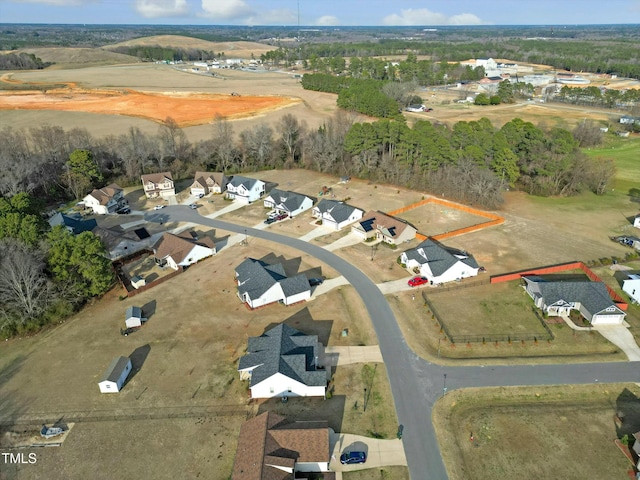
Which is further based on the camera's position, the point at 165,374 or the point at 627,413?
the point at 165,374

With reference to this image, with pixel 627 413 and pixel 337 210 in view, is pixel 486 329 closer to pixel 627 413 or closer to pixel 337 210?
pixel 627 413

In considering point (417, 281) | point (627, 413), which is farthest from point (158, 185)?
point (627, 413)

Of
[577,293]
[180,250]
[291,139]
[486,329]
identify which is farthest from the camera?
[291,139]

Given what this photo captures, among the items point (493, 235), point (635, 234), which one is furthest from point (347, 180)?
point (635, 234)

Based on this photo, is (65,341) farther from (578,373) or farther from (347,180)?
(347,180)

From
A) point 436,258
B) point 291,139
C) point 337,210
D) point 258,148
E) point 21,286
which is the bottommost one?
point 436,258

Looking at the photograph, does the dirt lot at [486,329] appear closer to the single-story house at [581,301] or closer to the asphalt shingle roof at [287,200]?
the single-story house at [581,301]

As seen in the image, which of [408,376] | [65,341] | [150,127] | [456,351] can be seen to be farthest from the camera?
[150,127]

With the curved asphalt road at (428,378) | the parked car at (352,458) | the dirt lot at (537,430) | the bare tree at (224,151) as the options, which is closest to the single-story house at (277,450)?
the parked car at (352,458)
